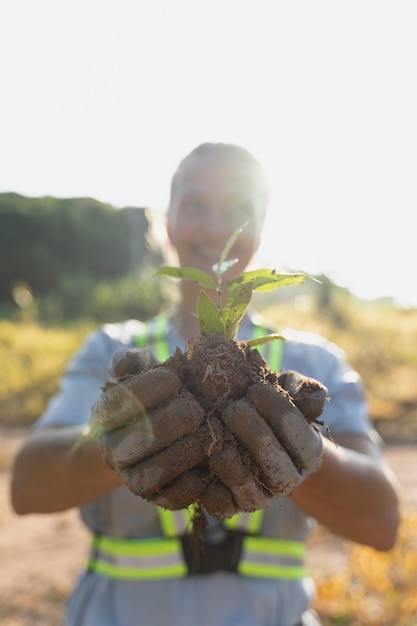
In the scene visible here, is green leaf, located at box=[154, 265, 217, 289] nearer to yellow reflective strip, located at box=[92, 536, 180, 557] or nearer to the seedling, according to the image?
the seedling

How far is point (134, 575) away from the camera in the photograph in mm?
1709

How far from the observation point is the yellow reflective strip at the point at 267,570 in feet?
5.54

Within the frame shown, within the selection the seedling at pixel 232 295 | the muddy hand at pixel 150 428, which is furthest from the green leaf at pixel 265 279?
the muddy hand at pixel 150 428

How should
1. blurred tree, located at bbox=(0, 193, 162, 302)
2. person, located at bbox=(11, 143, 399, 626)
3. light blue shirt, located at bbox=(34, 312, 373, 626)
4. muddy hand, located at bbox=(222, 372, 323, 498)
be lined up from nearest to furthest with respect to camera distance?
muddy hand, located at bbox=(222, 372, 323, 498) < person, located at bbox=(11, 143, 399, 626) < light blue shirt, located at bbox=(34, 312, 373, 626) < blurred tree, located at bbox=(0, 193, 162, 302)

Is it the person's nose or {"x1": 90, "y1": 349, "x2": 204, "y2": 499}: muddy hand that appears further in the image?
the person's nose

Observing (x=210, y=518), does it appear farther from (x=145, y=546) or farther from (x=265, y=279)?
(x=265, y=279)

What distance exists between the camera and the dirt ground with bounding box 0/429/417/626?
312 cm

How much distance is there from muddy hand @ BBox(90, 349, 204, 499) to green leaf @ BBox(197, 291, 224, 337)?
23cm

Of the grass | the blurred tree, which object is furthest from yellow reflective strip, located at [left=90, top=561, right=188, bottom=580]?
the blurred tree

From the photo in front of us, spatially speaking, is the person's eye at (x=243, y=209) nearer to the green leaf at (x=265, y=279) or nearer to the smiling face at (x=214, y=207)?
the smiling face at (x=214, y=207)

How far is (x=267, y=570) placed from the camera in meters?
1.71

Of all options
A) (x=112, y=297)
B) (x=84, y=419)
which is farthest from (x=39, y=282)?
(x=84, y=419)

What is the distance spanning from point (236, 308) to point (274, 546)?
785 mm

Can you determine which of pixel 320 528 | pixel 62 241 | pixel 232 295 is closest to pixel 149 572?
pixel 232 295
